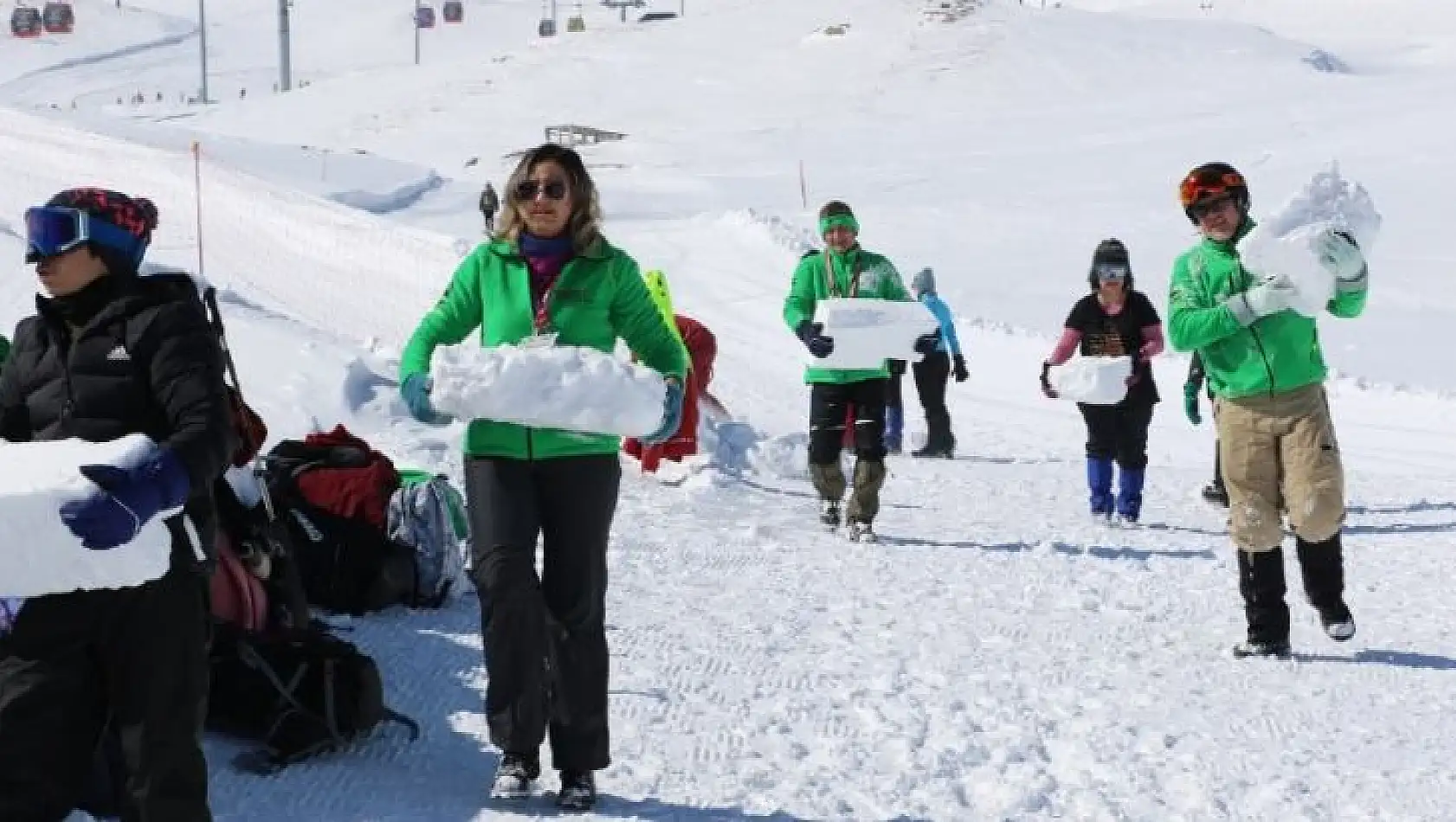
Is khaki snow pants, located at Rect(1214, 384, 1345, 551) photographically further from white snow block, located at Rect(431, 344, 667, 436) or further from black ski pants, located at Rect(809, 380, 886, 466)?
white snow block, located at Rect(431, 344, 667, 436)

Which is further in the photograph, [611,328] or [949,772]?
[949,772]

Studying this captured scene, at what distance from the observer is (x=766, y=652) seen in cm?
644

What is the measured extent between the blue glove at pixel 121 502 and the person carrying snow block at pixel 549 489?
3.67 ft

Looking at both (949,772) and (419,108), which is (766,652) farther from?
(419,108)

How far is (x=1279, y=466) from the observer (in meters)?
6.50

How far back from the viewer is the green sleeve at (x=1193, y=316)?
6.29 metres

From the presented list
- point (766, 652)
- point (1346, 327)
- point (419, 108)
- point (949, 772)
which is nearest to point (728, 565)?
point (766, 652)

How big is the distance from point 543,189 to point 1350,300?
11.7 ft

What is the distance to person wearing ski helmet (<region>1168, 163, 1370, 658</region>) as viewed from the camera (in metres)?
6.30

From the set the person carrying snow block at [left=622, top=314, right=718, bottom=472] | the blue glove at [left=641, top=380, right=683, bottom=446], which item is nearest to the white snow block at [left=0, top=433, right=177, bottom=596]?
the blue glove at [left=641, top=380, right=683, bottom=446]

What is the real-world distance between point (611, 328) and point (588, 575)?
69cm

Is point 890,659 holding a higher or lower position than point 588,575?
lower

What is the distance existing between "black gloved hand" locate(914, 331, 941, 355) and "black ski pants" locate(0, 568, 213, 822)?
594cm

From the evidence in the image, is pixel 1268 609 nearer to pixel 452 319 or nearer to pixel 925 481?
pixel 452 319
